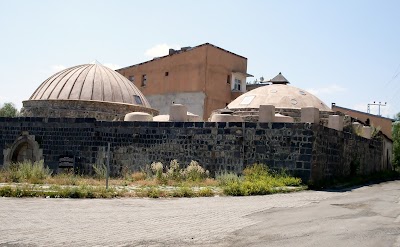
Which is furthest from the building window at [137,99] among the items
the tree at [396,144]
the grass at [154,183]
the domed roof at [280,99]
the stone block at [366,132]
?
the tree at [396,144]

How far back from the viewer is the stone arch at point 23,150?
20094 mm

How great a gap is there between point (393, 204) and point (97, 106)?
16532 mm

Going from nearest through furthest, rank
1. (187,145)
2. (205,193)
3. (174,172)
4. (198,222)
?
(198,222) → (205,193) → (174,172) → (187,145)

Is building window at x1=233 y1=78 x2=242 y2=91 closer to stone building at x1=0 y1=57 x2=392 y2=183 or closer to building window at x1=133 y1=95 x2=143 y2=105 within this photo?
stone building at x1=0 y1=57 x2=392 y2=183

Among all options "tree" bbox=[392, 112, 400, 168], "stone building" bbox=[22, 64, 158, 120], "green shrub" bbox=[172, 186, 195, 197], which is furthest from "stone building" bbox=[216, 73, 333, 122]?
"tree" bbox=[392, 112, 400, 168]

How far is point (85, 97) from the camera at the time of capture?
941 inches

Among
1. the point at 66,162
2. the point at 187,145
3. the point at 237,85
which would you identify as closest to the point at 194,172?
the point at 187,145

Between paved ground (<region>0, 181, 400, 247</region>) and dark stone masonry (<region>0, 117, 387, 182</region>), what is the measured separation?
4.13 meters

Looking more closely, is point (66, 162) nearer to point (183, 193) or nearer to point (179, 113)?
point (179, 113)

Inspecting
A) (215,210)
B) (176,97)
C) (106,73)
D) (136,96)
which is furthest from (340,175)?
(176,97)

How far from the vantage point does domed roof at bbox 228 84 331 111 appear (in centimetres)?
2262

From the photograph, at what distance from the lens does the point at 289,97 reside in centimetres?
2306

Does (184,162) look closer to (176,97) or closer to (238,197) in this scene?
(238,197)

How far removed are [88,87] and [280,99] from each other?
1048cm
